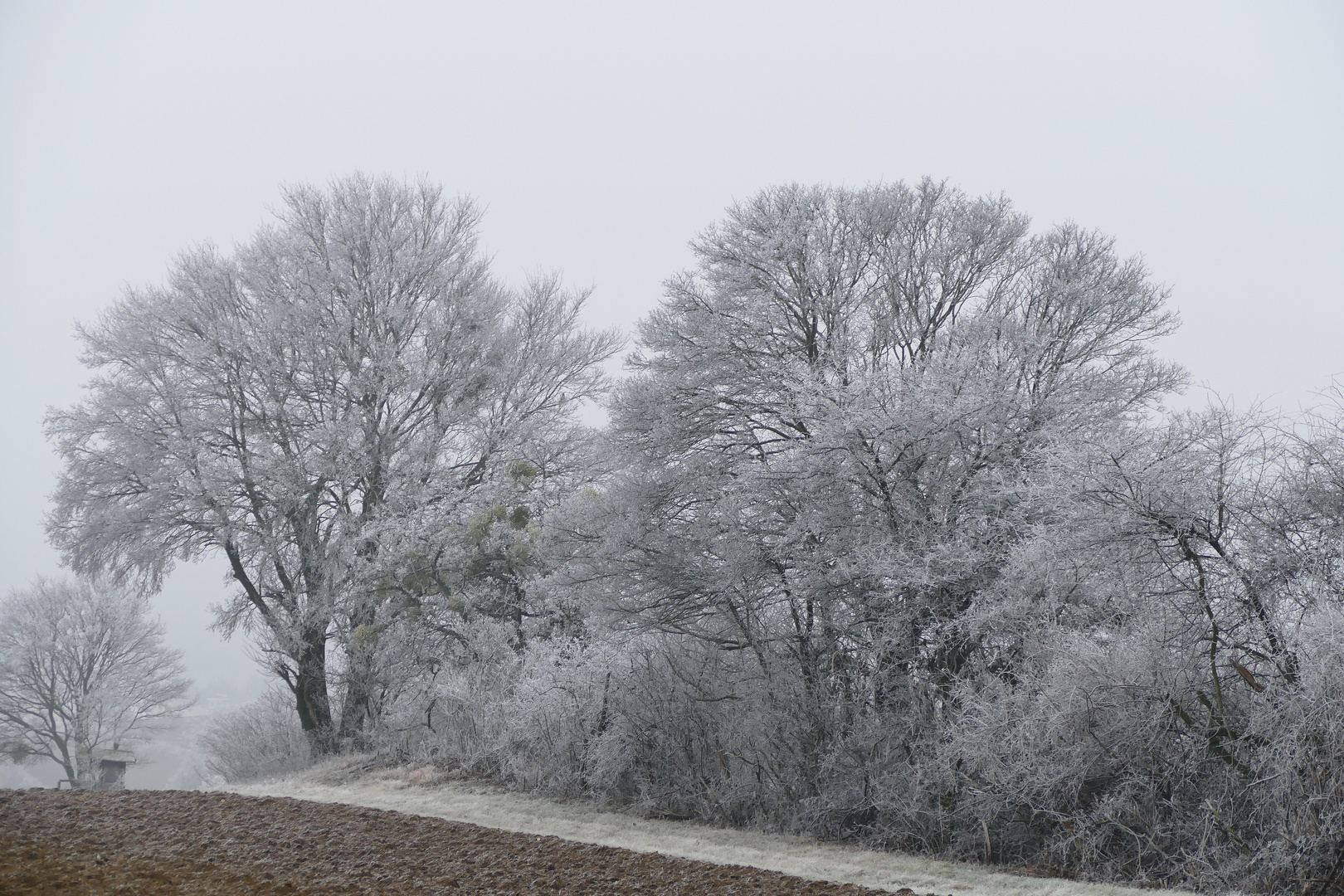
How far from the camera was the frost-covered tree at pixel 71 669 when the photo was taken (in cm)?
2542

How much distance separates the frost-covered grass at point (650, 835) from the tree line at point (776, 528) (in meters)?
0.52

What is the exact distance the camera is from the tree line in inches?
267

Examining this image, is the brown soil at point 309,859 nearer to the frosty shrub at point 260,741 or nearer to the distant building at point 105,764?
the frosty shrub at point 260,741

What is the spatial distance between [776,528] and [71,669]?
2456 cm

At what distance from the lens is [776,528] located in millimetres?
10367

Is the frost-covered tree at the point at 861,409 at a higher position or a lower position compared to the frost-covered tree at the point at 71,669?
higher

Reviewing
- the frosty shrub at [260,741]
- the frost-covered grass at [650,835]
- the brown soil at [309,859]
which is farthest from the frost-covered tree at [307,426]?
the brown soil at [309,859]

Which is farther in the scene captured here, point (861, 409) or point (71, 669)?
point (71, 669)

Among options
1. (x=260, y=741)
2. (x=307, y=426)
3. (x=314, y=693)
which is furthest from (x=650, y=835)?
(x=260, y=741)

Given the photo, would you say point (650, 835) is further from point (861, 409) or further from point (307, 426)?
point (307, 426)

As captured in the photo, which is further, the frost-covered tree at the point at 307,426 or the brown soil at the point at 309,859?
the frost-covered tree at the point at 307,426

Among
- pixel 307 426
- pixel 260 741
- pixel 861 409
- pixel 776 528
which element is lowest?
pixel 260 741

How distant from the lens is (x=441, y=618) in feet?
51.1

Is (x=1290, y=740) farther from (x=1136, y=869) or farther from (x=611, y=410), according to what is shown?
(x=611, y=410)
